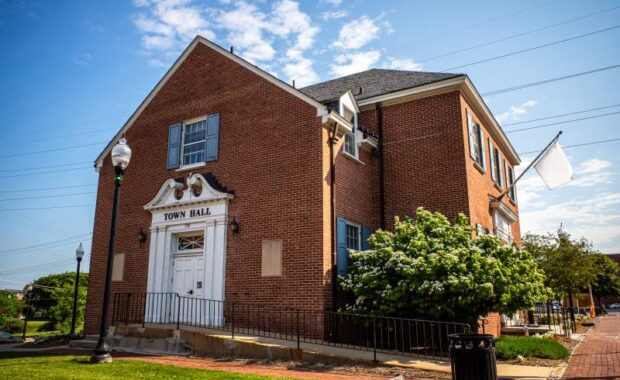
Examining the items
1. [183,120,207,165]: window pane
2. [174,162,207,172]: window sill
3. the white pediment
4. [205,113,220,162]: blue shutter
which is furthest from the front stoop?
[183,120,207,165]: window pane

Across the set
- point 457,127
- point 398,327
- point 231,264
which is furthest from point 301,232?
point 457,127

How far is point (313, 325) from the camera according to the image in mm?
11648

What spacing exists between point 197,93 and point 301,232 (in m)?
6.86

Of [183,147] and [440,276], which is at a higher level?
[183,147]

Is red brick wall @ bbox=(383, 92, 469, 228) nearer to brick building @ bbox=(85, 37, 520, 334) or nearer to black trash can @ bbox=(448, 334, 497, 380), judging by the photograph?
brick building @ bbox=(85, 37, 520, 334)

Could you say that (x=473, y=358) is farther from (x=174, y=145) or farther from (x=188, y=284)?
(x=174, y=145)

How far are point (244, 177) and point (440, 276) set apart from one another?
645 cm

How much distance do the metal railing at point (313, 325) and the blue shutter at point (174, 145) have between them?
14.3ft

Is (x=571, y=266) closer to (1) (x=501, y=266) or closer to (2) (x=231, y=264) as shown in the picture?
(1) (x=501, y=266)

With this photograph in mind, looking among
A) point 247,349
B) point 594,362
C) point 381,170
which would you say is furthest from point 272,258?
point 594,362

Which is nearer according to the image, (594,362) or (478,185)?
(594,362)

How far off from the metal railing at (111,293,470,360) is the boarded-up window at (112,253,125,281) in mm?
1747

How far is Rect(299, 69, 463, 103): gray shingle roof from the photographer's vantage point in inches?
619

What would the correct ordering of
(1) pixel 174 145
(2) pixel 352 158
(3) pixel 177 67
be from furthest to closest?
(3) pixel 177 67 < (1) pixel 174 145 < (2) pixel 352 158
